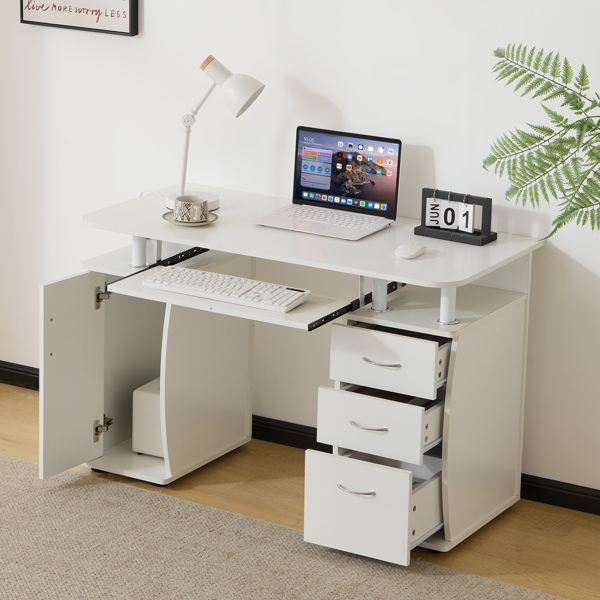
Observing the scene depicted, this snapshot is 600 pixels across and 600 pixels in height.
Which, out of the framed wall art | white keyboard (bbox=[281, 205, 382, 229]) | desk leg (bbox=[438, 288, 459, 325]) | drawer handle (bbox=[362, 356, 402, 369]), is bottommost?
drawer handle (bbox=[362, 356, 402, 369])

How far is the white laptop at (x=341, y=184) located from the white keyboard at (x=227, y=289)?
26 cm

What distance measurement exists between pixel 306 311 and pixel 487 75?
0.82 m

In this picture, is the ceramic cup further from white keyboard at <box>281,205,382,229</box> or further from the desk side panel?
the desk side panel

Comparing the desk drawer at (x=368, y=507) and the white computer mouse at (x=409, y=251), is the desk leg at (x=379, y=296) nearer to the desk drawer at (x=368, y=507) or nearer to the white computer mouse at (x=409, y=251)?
the white computer mouse at (x=409, y=251)

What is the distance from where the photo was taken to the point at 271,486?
3053mm

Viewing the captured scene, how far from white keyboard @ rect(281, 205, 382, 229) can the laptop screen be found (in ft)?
0.11

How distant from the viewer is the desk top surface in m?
2.49

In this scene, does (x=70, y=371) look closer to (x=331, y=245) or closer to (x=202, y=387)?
(x=202, y=387)

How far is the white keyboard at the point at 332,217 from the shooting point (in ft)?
9.31

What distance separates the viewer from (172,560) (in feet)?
8.58

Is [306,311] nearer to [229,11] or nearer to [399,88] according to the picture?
[399,88]

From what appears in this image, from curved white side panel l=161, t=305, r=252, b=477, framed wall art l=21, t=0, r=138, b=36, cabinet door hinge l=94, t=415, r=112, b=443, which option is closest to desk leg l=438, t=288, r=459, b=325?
curved white side panel l=161, t=305, r=252, b=477

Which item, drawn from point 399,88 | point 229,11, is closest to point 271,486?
point 399,88

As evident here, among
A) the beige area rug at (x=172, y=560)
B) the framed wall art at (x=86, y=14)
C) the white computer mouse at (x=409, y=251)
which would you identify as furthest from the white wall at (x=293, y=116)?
the beige area rug at (x=172, y=560)
